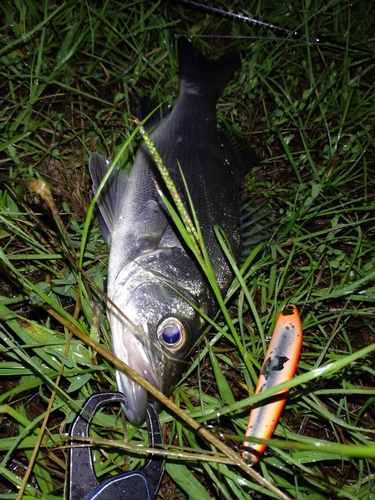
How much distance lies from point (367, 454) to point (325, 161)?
2297mm

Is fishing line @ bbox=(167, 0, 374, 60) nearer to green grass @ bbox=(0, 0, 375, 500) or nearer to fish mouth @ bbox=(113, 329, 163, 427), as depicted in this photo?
green grass @ bbox=(0, 0, 375, 500)

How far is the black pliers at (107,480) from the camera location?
2.07 m

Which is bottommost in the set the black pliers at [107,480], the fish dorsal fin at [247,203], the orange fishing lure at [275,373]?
the orange fishing lure at [275,373]

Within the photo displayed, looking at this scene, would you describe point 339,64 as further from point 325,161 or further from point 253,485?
point 253,485

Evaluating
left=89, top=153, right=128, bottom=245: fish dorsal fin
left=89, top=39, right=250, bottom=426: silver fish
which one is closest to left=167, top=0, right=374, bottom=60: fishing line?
left=89, top=39, right=250, bottom=426: silver fish

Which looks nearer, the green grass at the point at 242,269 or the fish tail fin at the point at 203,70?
the green grass at the point at 242,269

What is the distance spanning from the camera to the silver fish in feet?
7.30

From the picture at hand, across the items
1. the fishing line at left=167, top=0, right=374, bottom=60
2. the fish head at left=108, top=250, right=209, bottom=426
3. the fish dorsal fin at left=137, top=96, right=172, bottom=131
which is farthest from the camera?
the fishing line at left=167, top=0, right=374, bottom=60

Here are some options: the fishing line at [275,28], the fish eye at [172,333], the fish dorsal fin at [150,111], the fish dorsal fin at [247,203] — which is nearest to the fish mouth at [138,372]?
the fish eye at [172,333]

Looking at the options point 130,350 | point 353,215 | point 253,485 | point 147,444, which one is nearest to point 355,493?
point 253,485

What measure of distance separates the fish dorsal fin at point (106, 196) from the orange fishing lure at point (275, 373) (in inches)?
43.4

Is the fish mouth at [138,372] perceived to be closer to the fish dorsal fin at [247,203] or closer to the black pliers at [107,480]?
the black pliers at [107,480]

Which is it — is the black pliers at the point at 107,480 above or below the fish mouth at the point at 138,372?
below

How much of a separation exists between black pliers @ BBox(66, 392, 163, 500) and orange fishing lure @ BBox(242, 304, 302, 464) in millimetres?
445
